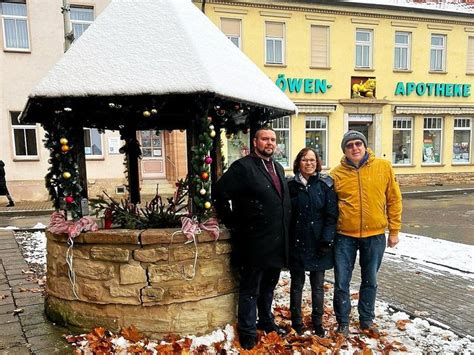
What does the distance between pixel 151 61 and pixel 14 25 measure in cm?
1294

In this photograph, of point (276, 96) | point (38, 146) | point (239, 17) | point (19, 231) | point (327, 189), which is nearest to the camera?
point (327, 189)

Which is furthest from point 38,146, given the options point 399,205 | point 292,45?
point 399,205

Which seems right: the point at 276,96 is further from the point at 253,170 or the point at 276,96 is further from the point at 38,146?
the point at 38,146

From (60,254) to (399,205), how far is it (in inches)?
127

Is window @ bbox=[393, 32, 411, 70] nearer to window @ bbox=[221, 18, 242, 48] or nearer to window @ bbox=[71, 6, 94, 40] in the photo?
window @ bbox=[221, 18, 242, 48]

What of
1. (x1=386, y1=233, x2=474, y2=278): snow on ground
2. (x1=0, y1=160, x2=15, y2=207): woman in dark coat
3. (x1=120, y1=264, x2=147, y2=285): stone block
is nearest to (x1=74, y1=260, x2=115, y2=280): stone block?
(x1=120, y1=264, x2=147, y2=285): stone block

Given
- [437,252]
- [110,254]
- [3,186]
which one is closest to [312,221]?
[110,254]

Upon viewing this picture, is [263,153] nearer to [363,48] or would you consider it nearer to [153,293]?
[153,293]

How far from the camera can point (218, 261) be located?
3736 millimetres

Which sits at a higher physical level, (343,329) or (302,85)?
(302,85)

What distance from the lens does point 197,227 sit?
363 centimetres

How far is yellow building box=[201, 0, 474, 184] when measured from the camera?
53.6 feet

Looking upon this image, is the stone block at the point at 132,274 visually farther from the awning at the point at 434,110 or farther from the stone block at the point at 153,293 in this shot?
the awning at the point at 434,110

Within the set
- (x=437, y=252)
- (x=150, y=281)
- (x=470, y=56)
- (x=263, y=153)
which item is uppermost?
(x=470, y=56)
